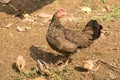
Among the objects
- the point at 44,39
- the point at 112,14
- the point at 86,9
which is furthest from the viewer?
the point at 86,9

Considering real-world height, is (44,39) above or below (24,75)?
above

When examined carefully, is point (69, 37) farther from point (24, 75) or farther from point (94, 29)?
point (24, 75)

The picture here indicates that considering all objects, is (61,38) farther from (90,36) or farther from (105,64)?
(105,64)

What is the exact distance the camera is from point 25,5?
9750mm

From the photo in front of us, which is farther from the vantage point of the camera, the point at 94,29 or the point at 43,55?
the point at 43,55

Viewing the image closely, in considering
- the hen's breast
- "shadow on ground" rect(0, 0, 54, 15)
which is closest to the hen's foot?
the hen's breast

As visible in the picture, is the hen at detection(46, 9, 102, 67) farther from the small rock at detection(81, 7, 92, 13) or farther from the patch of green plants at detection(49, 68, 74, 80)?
the small rock at detection(81, 7, 92, 13)

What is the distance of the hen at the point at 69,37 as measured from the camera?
268 inches

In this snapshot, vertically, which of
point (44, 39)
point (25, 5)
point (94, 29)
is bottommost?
point (44, 39)

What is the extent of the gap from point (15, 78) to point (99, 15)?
149 inches

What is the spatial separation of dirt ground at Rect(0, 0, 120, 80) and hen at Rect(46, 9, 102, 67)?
17.3 inches

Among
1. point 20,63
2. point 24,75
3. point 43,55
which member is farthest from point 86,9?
point 24,75

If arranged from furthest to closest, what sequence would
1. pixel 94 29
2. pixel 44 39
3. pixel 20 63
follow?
pixel 44 39
pixel 94 29
pixel 20 63

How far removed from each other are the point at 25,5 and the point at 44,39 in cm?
206
